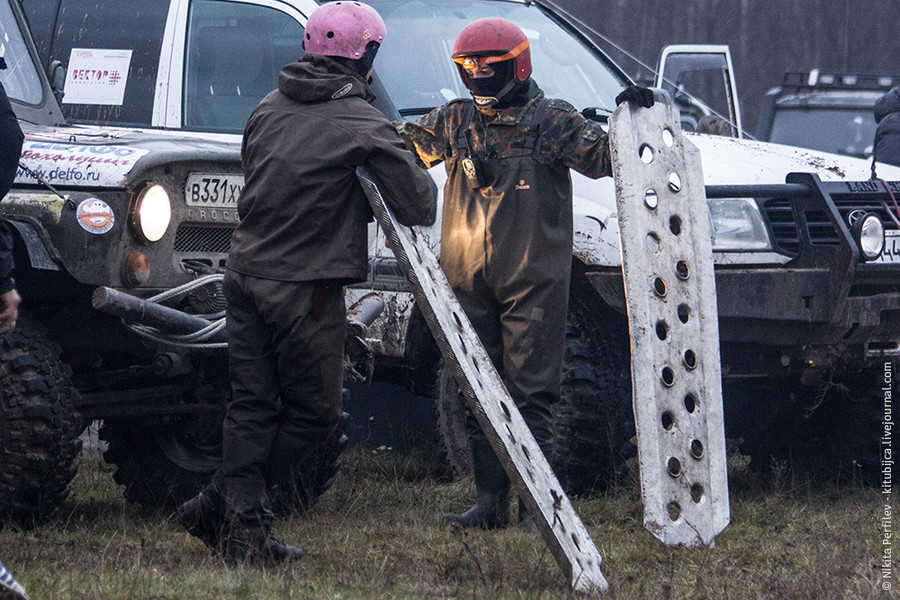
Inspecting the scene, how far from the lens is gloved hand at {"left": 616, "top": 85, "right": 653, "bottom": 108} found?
15.8 feet

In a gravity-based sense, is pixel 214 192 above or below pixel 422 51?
below

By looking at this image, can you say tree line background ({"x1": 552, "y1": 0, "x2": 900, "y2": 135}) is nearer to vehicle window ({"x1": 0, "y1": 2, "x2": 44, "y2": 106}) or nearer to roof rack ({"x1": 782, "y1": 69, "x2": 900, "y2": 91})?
roof rack ({"x1": 782, "y1": 69, "x2": 900, "y2": 91})

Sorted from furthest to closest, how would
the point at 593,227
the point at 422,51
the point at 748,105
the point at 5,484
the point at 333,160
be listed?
the point at 748,105
the point at 422,51
the point at 593,227
the point at 5,484
the point at 333,160

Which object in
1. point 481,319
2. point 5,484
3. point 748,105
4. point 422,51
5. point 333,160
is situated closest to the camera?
point 333,160

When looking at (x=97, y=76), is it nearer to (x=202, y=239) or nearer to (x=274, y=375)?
(x=202, y=239)

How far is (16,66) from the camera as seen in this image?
232 inches

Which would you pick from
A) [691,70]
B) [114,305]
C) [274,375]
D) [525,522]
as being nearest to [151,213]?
[114,305]

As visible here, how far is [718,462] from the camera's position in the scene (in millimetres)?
4820

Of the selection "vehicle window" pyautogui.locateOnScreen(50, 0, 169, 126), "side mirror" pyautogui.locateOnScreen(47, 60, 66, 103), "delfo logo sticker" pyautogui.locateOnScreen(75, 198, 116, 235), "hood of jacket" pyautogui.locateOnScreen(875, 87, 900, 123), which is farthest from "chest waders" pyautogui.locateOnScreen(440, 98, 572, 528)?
"hood of jacket" pyautogui.locateOnScreen(875, 87, 900, 123)

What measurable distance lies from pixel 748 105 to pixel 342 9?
15944 millimetres

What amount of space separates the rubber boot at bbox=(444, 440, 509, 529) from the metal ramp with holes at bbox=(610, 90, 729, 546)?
67 cm

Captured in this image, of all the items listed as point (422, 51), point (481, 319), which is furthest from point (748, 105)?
point (481, 319)

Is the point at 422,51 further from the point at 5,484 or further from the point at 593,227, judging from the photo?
the point at 5,484

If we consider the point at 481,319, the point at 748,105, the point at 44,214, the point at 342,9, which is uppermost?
A: the point at 342,9
